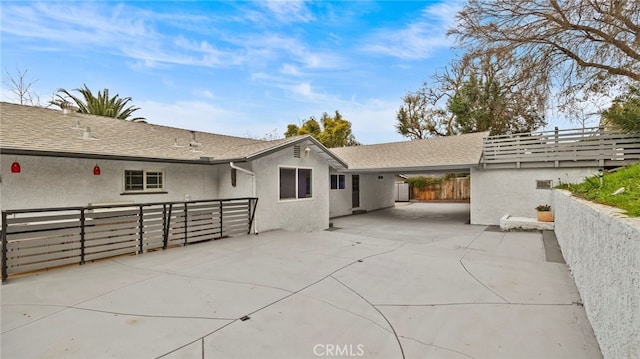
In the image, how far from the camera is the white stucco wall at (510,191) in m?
11.0

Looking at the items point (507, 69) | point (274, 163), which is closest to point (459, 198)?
point (507, 69)

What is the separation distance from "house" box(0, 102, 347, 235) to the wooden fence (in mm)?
15120

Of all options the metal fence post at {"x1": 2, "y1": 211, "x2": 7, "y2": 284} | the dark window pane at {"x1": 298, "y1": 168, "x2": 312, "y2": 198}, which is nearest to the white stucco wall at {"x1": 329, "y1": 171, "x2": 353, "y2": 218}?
the dark window pane at {"x1": 298, "y1": 168, "x2": 312, "y2": 198}

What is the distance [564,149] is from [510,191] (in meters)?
2.33

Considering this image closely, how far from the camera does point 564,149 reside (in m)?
10.8

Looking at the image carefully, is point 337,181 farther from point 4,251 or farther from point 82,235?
point 4,251

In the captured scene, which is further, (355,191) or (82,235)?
(355,191)

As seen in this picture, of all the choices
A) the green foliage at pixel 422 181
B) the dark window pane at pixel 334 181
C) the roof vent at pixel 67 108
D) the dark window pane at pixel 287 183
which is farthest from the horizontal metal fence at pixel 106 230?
the green foliage at pixel 422 181

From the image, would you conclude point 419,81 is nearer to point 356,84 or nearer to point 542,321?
point 356,84

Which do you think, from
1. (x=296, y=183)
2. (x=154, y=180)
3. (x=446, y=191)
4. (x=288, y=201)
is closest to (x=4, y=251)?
(x=154, y=180)

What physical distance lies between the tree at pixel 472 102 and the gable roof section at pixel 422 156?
6.51 feet

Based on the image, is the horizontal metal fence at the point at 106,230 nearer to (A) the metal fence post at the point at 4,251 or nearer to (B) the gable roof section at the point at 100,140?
(A) the metal fence post at the point at 4,251

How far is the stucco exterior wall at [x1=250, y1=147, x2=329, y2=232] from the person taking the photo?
8805mm

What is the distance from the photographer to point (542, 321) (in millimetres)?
3350
